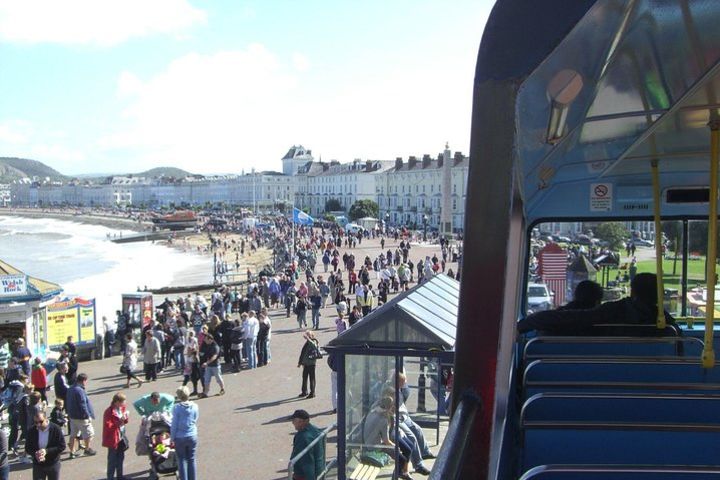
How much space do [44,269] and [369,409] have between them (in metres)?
63.6

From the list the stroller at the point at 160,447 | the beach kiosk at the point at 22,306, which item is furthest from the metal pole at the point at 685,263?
the beach kiosk at the point at 22,306

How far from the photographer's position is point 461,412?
5.68 feet

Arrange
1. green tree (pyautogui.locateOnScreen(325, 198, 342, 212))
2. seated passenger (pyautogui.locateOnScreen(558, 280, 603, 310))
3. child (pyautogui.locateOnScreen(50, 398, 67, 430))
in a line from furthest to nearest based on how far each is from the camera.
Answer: green tree (pyautogui.locateOnScreen(325, 198, 342, 212))
child (pyautogui.locateOnScreen(50, 398, 67, 430))
seated passenger (pyautogui.locateOnScreen(558, 280, 603, 310))

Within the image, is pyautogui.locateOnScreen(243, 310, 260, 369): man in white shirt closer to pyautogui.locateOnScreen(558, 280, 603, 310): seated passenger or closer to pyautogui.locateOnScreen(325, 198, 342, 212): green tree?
pyautogui.locateOnScreen(558, 280, 603, 310): seated passenger

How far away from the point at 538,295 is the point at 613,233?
0.76 m

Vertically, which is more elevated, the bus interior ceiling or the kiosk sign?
the bus interior ceiling

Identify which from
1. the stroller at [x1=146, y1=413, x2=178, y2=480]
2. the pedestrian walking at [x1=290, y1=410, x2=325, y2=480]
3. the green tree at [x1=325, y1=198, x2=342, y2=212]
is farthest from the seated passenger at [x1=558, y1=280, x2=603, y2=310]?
the green tree at [x1=325, y1=198, x2=342, y2=212]

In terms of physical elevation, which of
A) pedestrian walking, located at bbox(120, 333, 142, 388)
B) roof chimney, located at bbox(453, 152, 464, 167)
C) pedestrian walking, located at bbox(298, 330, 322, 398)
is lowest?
pedestrian walking, located at bbox(120, 333, 142, 388)

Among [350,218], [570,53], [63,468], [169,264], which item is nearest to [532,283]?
[570,53]

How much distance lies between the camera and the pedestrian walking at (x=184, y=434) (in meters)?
8.78

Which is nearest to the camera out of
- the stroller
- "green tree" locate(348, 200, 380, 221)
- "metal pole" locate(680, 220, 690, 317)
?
"metal pole" locate(680, 220, 690, 317)

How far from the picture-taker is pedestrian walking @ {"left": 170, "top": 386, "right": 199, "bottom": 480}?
8.78 m

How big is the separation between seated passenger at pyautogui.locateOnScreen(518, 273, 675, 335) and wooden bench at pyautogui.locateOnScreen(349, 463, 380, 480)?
4895 mm

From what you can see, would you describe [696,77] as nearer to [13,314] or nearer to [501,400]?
[501,400]
